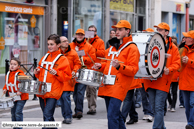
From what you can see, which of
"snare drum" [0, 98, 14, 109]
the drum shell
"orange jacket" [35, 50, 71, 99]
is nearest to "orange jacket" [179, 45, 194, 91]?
"orange jacket" [35, 50, 71, 99]

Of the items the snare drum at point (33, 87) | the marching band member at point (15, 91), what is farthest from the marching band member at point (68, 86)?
the snare drum at point (33, 87)

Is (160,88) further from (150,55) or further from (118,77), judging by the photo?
(118,77)

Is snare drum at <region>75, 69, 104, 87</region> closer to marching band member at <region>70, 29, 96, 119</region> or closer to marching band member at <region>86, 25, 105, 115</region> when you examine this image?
marching band member at <region>70, 29, 96, 119</region>

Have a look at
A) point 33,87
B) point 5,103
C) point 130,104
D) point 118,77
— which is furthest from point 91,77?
point 130,104

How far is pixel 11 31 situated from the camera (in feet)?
52.1

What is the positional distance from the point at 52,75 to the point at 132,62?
127 centimetres

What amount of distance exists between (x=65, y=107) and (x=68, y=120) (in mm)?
280

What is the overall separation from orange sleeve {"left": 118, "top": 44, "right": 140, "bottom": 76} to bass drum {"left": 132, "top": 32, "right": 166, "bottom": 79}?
36cm

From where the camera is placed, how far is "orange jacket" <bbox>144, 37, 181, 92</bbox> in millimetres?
6535

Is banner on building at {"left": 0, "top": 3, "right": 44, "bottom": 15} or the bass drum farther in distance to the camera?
banner on building at {"left": 0, "top": 3, "right": 44, "bottom": 15}

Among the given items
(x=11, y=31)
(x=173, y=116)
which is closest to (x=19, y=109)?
(x=173, y=116)

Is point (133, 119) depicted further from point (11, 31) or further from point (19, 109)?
point (11, 31)

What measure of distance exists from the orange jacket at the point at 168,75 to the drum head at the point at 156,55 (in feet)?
0.56

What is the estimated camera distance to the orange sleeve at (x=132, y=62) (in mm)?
5535
